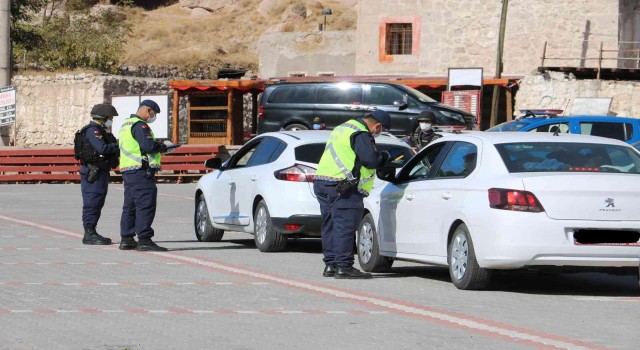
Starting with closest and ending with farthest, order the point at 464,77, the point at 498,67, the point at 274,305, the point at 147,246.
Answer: the point at 274,305, the point at 147,246, the point at 464,77, the point at 498,67

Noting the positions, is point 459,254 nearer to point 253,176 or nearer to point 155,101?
point 253,176

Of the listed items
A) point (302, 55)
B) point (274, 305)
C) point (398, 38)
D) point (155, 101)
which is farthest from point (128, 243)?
point (302, 55)

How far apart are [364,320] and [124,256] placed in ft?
21.5

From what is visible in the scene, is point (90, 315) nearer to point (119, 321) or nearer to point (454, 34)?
point (119, 321)

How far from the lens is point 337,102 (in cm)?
3953

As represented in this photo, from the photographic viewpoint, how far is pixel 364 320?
10.8 metres

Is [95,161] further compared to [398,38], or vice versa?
[398,38]

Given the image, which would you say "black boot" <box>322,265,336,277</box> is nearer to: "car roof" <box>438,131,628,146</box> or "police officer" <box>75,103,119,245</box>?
"car roof" <box>438,131,628,146</box>

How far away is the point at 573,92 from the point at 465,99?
4621 millimetres

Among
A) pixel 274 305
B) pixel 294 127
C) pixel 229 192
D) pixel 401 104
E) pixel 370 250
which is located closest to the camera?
pixel 274 305

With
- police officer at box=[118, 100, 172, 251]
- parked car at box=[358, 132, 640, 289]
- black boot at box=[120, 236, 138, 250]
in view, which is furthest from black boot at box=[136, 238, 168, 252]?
parked car at box=[358, 132, 640, 289]

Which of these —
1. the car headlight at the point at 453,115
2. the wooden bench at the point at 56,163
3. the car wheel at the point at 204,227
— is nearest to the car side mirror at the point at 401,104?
the car headlight at the point at 453,115

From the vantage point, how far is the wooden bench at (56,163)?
134 feet

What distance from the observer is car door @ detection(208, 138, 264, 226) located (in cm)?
1859
